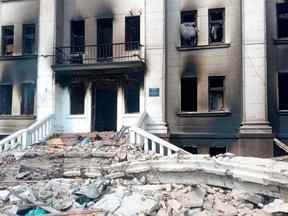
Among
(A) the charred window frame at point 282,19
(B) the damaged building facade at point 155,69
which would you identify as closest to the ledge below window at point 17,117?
(B) the damaged building facade at point 155,69

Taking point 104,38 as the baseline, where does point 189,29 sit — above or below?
above

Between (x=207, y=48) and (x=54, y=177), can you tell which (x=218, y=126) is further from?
(x=54, y=177)

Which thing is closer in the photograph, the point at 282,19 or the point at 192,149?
the point at 282,19

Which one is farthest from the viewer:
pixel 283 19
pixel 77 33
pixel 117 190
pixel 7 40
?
pixel 7 40

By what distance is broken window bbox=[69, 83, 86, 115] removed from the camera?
18617mm

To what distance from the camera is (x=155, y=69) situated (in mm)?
17391

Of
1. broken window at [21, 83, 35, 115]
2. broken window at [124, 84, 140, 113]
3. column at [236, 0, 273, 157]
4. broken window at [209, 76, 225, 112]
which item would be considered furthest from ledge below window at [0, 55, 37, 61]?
column at [236, 0, 273, 157]

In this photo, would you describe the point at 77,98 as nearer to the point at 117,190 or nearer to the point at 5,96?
the point at 5,96

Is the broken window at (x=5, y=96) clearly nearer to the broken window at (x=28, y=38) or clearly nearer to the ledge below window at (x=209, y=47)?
the broken window at (x=28, y=38)

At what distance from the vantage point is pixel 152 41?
57.5ft

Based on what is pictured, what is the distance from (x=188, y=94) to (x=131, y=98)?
2693mm

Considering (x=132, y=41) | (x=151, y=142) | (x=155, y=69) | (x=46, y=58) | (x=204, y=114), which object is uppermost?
(x=132, y=41)

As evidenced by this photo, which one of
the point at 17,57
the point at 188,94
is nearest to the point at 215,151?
the point at 188,94

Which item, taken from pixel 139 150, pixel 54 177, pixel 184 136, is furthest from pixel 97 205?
pixel 184 136
